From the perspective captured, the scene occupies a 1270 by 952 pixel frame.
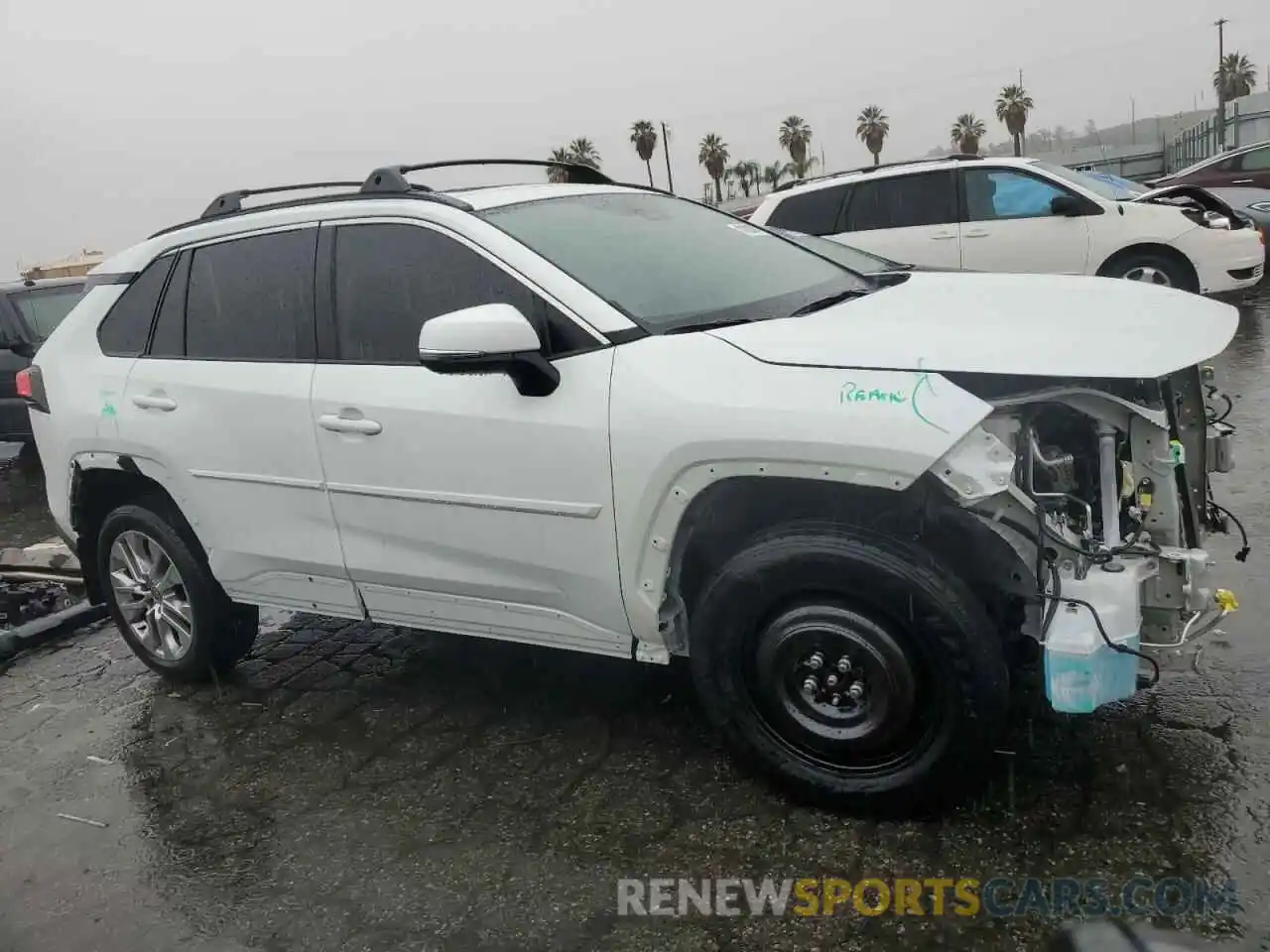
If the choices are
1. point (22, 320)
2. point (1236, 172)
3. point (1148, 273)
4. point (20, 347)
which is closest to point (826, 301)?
point (1148, 273)

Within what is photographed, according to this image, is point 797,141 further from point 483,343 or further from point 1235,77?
point 483,343

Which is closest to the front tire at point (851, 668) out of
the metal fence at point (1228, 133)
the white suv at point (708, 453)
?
the white suv at point (708, 453)

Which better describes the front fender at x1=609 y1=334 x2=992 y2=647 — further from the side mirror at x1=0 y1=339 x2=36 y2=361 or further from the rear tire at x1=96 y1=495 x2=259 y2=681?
the side mirror at x1=0 y1=339 x2=36 y2=361

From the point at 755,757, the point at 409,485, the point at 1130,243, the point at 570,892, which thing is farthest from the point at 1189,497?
the point at 1130,243

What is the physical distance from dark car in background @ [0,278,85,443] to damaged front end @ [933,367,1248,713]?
31.3ft

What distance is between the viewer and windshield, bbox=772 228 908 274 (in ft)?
13.8

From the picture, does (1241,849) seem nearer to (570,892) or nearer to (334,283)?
(570,892)

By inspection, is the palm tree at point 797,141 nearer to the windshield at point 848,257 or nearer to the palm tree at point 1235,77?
the palm tree at point 1235,77

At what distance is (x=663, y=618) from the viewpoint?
321 cm

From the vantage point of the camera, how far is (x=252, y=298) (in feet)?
13.2

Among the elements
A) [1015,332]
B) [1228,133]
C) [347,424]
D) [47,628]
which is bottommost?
[47,628]

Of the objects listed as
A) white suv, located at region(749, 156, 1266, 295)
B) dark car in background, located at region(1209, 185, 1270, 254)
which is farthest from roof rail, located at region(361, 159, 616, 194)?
dark car in background, located at region(1209, 185, 1270, 254)

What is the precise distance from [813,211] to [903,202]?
820 millimetres

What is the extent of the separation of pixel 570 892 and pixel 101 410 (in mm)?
2836
